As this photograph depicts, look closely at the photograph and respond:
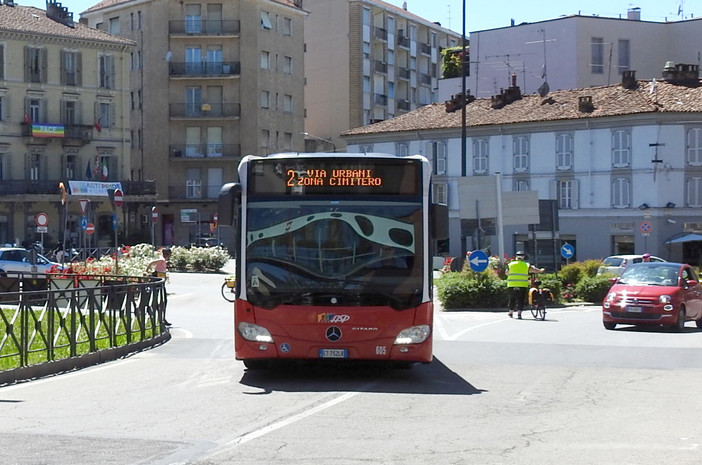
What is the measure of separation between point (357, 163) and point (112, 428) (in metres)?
5.19

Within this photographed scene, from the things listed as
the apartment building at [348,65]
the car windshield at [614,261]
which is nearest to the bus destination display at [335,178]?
the car windshield at [614,261]

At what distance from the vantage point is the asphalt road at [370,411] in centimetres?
946

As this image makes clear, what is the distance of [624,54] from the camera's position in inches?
3100

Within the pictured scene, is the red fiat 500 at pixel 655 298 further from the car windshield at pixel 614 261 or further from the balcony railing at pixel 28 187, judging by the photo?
the balcony railing at pixel 28 187

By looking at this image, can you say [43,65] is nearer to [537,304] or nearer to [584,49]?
[584,49]

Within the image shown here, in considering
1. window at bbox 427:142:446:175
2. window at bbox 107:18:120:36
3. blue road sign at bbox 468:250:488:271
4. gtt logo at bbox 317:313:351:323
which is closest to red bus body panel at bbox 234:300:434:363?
gtt logo at bbox 317:313:351:323

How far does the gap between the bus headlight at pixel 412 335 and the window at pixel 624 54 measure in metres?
67.5

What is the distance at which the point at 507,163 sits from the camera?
224ft

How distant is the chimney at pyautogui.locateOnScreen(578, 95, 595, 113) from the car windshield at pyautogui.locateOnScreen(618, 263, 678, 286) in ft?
128

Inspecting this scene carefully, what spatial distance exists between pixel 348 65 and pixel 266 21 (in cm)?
886

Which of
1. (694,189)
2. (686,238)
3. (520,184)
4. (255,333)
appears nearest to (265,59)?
(520,184)

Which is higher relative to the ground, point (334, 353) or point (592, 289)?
point (334, 353)

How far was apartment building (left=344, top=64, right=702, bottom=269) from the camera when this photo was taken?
61469 millimetres

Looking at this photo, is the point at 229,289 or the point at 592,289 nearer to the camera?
the point at 592,289
